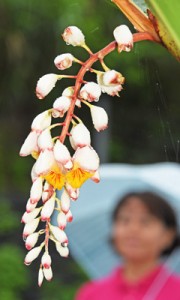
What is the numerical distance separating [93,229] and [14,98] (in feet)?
3.82

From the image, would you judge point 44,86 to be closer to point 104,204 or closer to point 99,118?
point 99,118

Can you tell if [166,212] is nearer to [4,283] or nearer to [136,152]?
[136,152]

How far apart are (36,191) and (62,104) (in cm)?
4

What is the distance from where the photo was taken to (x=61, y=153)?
0.39m

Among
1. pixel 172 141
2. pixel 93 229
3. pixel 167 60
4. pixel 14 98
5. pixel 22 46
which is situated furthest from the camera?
pixel 14 98

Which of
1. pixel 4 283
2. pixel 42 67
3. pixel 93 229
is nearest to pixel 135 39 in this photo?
pixel 93 229

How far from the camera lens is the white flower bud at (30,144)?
1.38ft

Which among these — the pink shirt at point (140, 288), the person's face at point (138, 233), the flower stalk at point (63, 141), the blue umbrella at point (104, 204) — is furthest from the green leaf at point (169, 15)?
the blue umbrella at point (104, 204)

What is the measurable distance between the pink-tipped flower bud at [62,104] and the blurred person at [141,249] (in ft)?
5.27

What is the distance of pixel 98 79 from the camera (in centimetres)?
40

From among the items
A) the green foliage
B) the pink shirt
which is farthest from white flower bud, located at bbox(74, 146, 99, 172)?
the green foliage

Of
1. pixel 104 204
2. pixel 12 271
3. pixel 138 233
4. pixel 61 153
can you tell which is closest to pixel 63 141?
pixel 61 153

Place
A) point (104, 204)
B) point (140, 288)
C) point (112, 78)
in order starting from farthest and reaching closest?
point (104, 204)
point (140, 288)
point (112, 78)

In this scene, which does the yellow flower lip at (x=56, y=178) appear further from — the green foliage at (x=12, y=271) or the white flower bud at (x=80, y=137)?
the green foliage at (x=12, y=271)
